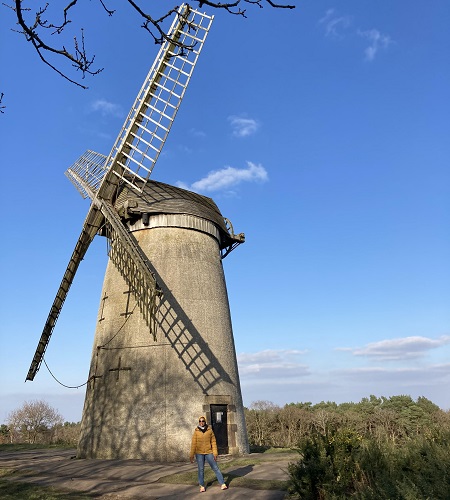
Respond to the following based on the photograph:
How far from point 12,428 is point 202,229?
144 ft

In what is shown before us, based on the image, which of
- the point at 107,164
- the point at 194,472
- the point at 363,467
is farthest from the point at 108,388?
the point at 363,467

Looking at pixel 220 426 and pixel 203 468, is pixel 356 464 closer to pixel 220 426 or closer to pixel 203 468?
pixel 203 468

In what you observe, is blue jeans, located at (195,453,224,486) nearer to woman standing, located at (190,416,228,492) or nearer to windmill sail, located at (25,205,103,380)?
woman standing, located at (190,416,228,492)

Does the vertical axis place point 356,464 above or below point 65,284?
below

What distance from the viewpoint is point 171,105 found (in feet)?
54.7

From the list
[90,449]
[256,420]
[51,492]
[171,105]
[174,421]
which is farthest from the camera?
[256,420]

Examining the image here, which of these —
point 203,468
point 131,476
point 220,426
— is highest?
point 220,426

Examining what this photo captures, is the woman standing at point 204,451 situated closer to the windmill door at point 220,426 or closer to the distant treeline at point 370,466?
the distant treeline at point 370,466

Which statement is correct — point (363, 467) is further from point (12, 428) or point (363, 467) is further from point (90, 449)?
point (12, 428)

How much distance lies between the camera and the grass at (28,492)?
9.01 meters

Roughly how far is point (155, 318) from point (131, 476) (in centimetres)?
477

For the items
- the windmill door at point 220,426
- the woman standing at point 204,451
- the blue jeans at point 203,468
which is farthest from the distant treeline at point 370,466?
the windmill door at point 220,426

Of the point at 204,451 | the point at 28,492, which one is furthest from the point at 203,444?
the point at 28,492

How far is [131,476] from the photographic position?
453 inches
